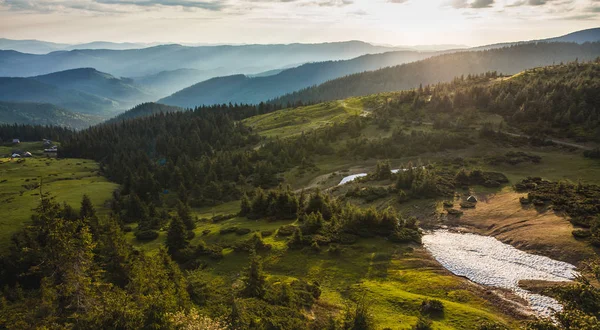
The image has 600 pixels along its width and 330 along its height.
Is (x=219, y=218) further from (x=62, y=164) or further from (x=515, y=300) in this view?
(x=62, y=164)

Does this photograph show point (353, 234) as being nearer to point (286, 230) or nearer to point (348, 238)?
point (348, 238)

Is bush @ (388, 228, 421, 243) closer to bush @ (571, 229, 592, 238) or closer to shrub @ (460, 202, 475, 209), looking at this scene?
shrub @ (460, 202, 475, 209)

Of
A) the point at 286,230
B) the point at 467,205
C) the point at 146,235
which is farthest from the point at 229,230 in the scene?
the point at 467,205

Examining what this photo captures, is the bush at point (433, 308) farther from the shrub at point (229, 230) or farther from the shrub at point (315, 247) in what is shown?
the shrub at point (229, 230)

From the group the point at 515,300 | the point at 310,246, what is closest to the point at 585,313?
the point at 515,300

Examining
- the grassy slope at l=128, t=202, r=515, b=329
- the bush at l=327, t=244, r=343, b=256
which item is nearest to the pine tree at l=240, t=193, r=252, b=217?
the grassy slope at l=128, t=202, r=515, b=329
